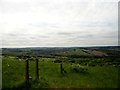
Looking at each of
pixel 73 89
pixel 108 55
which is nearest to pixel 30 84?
pixel 73 89

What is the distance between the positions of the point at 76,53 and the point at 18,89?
83.1m

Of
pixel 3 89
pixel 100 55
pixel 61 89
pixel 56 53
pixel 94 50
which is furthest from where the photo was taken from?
pixel 56 53

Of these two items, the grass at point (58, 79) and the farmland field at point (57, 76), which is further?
the farmland field at point (57, 76)

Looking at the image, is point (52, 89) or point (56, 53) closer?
point (52, 89)

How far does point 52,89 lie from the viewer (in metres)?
13.7

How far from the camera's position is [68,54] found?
102188 millimetres

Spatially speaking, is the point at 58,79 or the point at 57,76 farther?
the point at 57,76

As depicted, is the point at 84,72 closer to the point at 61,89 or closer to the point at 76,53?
the point at 61,89

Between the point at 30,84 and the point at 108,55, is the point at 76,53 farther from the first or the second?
the point at 30,84

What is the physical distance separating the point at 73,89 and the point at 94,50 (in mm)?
63107

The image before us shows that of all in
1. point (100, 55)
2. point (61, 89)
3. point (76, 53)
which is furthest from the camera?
point (76, 53)

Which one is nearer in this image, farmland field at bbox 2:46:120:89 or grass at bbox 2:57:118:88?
grass at bbox 2:57:118:88

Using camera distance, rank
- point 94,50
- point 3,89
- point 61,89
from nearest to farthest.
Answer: point 61,89 < point 3,89 < point 94,50

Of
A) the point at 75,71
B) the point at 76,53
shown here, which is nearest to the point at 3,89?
the point at 75,71
